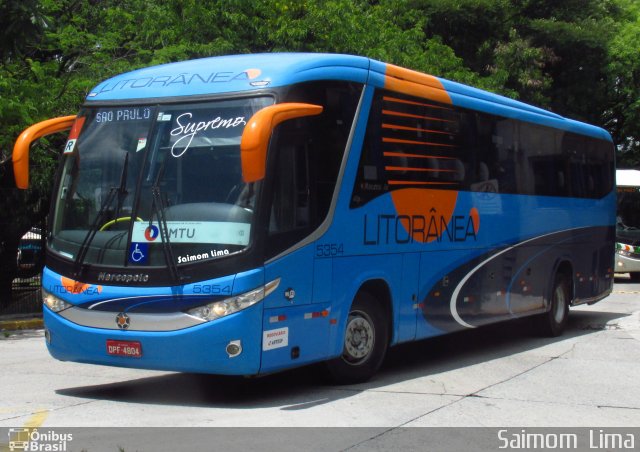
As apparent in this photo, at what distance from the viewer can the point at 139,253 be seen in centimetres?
855

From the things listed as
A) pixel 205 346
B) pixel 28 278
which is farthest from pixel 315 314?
pixel 28 278

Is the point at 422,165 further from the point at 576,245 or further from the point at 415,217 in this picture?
the point at 576,245

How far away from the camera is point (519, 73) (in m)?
32.0

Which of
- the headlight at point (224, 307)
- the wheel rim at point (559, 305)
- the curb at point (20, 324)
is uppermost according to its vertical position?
the headlight at point (224, 307)

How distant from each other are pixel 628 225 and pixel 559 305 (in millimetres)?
18164

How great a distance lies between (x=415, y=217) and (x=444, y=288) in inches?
47.7

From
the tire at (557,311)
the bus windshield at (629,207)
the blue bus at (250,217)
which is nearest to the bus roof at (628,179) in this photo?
the bus windshield at (629,207)

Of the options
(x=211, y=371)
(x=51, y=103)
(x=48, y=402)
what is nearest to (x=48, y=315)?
(x=48, y=402)

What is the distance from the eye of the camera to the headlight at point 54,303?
891 cm

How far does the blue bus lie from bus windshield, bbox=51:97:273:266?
0.02 metres

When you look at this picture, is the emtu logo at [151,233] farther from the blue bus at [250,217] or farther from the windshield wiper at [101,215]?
the windshield wiper at [101,215]

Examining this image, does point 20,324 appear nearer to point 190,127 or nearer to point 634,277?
point 190,127

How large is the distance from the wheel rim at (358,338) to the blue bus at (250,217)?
19 mm
